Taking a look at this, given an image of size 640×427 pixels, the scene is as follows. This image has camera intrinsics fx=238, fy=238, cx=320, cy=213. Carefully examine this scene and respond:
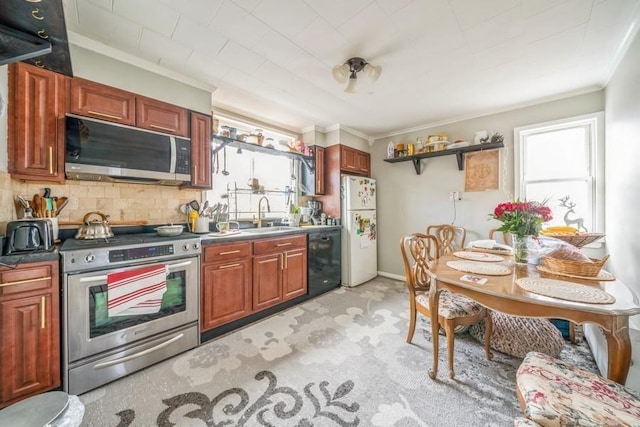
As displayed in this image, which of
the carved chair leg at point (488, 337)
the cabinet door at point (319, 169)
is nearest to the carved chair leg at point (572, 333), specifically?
the carved chair leg at point (488, 337)

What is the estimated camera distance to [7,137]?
158 centimetres

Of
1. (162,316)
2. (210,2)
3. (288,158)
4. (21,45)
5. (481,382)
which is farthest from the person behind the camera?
(288,158)

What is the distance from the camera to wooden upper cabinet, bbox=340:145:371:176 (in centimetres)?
377

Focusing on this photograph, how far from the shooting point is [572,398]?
0.92 m

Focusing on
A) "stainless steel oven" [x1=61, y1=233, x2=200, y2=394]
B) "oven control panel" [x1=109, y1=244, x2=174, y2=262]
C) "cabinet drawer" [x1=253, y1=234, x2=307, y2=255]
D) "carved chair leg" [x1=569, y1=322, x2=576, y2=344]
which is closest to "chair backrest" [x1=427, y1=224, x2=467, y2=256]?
"carved chair leg" [x1=569, y1=322, x2=576, y2=344]

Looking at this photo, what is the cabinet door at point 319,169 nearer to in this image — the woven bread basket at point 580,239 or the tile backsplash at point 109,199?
the tile backsplash at point 109,199

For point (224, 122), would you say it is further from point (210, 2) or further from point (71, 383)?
point (71, 383)

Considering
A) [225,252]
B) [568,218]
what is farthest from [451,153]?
[225,252]

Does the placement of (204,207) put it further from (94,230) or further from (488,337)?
(488,337)

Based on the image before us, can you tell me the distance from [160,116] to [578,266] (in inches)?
131

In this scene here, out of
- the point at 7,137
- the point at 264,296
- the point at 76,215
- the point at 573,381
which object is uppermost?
the point at 7,137

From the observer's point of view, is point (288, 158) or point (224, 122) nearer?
point (224, 122)

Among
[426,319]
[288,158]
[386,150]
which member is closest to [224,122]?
[288,158]

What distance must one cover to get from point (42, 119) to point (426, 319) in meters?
3.70
